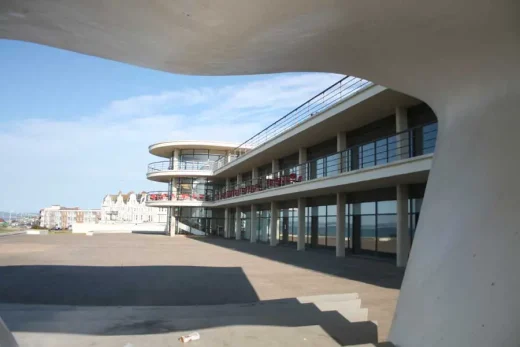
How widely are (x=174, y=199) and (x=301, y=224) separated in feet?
59.9

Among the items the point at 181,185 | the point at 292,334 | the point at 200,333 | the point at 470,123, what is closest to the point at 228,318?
the point at 200,333

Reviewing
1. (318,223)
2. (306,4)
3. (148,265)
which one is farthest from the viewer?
(318,223)

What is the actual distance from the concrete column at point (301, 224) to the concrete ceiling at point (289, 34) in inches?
746

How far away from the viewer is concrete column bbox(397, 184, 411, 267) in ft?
47.0

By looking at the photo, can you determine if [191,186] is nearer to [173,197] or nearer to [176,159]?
[173,197]

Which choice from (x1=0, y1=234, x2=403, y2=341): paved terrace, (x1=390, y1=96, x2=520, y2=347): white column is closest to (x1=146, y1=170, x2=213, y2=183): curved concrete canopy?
(x1=0, y1=234, x2=403, y2=341): paved terrace

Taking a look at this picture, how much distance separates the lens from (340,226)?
1856 centimetres

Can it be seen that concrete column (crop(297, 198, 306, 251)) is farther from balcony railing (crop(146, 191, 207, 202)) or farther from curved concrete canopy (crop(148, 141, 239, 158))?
curved concrete canopy (crop(148, 141, 239, 158))

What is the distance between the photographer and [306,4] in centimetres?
277

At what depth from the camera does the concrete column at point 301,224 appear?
22.3m

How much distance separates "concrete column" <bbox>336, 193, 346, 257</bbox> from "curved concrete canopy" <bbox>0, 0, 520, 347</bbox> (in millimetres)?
14805

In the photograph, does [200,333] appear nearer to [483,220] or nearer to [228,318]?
[228,318]

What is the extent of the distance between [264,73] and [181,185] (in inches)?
1415

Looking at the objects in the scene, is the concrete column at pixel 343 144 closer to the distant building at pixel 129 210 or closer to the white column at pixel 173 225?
the white column at pixel 173 225
